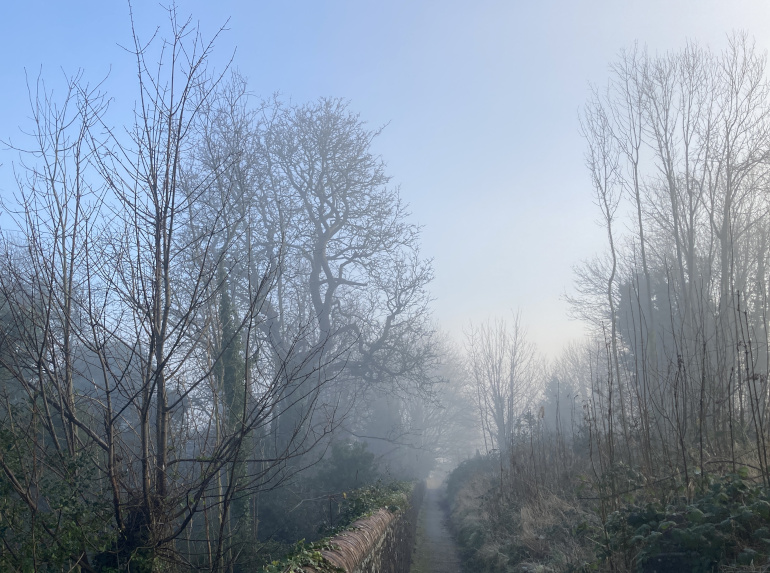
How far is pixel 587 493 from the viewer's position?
29.6ft

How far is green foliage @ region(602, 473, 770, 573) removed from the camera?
154 inches

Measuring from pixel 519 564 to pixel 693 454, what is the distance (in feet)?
9.98

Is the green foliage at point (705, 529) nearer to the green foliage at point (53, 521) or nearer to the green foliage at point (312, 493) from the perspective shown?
the green foliage at point (53, 521)

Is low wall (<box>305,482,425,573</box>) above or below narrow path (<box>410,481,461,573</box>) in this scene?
above

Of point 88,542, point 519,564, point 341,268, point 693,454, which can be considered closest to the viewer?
point 88,542

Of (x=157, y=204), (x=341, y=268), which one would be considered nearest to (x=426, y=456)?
(x=341, y=268)

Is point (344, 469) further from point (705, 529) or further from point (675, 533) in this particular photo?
point (705, 529)

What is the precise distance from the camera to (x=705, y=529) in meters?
4.06

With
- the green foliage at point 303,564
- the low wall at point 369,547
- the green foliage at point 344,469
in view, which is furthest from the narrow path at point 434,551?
the green foliage at point 303,564

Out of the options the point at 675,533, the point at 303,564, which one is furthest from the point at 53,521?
the point at 675,533

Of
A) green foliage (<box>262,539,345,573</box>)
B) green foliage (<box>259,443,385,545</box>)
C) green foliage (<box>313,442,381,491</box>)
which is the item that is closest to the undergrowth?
green foliage (<box>262,539,345,573</box>)

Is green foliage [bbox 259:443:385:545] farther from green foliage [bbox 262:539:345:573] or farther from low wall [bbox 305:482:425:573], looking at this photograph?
green foliage [bbox 262:539:345:573]

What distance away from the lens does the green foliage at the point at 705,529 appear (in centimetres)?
392

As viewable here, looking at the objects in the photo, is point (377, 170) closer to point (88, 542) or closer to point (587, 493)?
point (587, 493)
